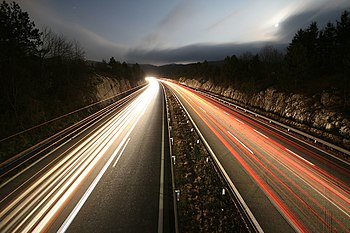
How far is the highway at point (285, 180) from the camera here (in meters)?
8.51

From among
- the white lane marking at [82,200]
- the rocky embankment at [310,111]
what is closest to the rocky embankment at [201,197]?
the white lane marking at [82,200]

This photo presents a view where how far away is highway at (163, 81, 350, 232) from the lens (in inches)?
335

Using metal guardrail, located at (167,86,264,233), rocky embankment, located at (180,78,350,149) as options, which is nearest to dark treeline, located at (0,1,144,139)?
metal guardrail, located at (167,86,264,233)

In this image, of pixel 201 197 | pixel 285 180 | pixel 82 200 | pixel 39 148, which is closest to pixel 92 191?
pixel 82 200

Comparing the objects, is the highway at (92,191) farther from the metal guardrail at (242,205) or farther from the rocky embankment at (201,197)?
the metal guardrail at (242,205)

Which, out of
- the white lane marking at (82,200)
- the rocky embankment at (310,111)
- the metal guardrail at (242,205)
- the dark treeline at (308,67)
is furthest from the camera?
the dark treeline at (308,67)

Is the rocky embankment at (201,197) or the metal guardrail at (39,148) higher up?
the metal guardrail at (39,148)

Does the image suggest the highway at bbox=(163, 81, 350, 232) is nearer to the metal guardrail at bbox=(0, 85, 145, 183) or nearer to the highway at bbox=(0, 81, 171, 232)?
the highway at bbox=(0, 81, 171, 232)

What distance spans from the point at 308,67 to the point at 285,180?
2126 centimetres

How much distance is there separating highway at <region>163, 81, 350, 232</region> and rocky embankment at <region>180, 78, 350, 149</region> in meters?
3.51

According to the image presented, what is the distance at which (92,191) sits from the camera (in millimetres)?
10656

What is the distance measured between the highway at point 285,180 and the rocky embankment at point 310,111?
351 centimetres

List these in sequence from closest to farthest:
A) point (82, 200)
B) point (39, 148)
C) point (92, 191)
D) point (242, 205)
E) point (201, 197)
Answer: point (242, 205) < point (82, 200) < point (201, 197) < point (92, 191) < point (39, 148)

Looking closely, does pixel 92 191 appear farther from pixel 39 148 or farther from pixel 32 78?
pixel 32 78
